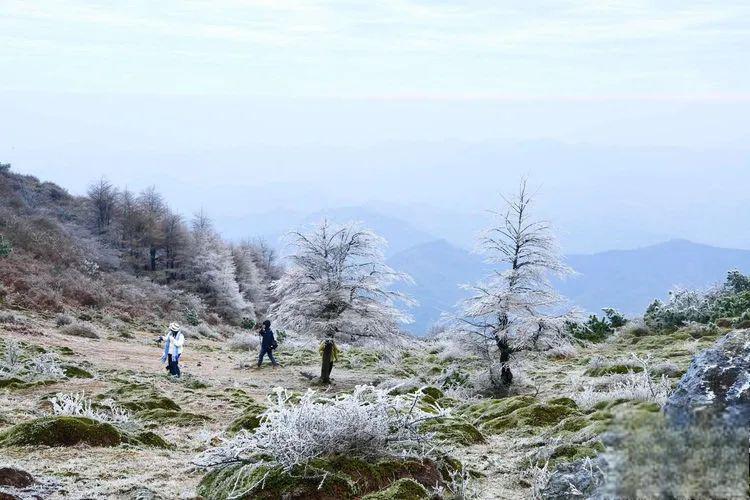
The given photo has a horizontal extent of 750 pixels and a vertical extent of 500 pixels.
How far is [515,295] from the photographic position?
57.4 feet

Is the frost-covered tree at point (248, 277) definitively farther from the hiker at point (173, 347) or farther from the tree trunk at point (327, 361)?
the hiker at point (173, 347)

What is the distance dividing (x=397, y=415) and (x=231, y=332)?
3781 centimetres

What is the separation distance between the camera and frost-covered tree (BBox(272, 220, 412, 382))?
2034cm

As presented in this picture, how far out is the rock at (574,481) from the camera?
3.98 m

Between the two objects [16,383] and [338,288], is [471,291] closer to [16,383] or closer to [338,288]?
[338,288]

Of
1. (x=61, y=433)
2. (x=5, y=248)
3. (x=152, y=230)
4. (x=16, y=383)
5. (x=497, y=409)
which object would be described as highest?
(x=152, y=230)

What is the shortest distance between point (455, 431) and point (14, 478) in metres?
4.00

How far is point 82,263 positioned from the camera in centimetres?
4025

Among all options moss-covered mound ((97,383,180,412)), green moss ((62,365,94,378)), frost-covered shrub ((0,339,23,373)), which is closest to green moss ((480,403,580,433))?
moss-covered mound ((97,383,180,412))

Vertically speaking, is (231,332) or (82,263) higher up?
(82,263)

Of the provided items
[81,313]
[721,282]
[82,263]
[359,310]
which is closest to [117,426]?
[359,310]

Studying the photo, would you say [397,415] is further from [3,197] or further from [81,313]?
[3,197]

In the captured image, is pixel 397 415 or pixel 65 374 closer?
pixel 397 415

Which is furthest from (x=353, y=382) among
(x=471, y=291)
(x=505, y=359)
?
(x=505, y=359)
